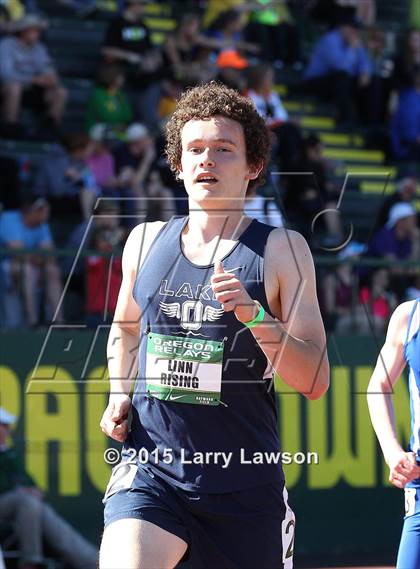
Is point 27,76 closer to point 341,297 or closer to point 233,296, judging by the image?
point 341,297

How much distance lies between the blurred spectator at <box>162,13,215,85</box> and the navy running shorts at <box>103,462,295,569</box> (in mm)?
9189

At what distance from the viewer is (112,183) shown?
10938 millimetres

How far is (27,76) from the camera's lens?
12062mm

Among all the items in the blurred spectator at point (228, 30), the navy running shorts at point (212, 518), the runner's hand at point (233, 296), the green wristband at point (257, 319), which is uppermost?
the blurred spectator at point (228, 30)

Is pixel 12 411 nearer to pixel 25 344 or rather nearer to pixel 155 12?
pixel 25 344

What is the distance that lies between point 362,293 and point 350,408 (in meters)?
0.98

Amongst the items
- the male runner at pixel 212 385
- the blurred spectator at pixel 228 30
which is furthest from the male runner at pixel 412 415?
the blurred spectator at pixel 228 30

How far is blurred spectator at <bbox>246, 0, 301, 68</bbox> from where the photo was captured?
15.2m

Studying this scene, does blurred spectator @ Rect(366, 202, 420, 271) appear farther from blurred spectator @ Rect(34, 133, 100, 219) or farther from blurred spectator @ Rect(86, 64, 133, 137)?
blurred spectator @ Rect(86, 64, 133, 137)

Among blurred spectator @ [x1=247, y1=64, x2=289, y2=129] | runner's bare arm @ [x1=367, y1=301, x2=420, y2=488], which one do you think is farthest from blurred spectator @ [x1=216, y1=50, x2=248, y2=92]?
runner's bare arm @ [x1=367, y1=301, x2=420, y2=488]

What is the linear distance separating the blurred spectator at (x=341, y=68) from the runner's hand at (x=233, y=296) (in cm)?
1137

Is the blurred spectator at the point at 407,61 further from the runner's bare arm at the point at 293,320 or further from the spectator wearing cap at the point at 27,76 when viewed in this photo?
the runner's bare arm at the point at 293,320

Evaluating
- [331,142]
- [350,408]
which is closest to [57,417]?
[350,408]

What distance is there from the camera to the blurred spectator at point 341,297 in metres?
9.86
